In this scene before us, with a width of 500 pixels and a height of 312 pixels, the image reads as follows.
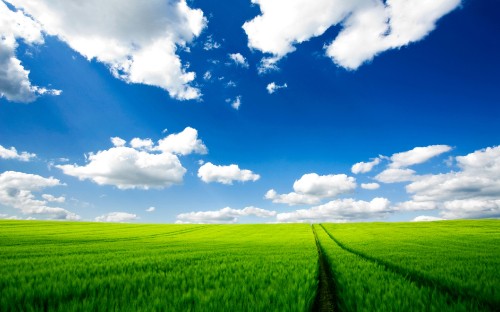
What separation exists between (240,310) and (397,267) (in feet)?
27.1

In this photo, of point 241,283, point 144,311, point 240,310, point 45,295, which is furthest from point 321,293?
point 45,295

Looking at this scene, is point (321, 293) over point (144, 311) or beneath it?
beneath

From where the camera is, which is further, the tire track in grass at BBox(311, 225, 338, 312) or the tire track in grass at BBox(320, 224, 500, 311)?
the tire track in grass at BBox(311, 225, 338, 312)

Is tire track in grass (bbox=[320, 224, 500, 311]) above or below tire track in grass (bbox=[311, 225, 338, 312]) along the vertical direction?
above

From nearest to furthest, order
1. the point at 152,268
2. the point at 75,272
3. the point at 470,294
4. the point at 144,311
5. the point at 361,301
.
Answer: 1. the point at 144,311
2. the point at 361,301
3. the point at 470,294
4. the point at 75,272
5. the point at 152,268

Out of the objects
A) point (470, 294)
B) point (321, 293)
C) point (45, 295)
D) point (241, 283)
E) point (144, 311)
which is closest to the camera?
point (144, 311)

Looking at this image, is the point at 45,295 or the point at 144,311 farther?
the point at 45,295

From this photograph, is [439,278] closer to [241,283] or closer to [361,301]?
[361,301]

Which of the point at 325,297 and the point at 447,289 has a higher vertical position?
the point at 447,289

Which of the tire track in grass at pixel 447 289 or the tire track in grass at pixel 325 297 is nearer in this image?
the tire track in grass at pixel 447 289

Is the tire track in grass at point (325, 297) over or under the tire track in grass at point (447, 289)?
under

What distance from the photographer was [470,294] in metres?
5.89

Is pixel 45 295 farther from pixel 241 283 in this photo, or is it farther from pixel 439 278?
pixel 439 278

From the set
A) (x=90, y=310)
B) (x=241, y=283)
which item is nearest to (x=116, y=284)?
(x=90, y=310)
